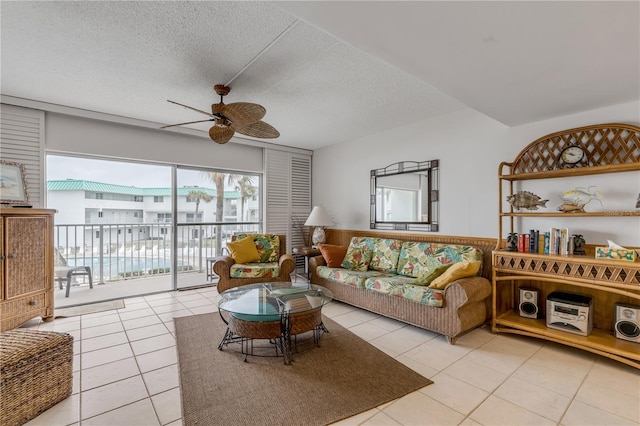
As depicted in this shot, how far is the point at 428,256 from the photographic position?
353cm

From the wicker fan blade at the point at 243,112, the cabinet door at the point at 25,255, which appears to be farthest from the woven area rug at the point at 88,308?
the wicker fan blade at the point at 243,112

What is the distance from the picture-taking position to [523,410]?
69.7 inches

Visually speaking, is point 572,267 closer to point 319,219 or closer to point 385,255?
point 385,255

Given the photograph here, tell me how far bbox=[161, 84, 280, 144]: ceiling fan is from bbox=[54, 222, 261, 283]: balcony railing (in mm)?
2466

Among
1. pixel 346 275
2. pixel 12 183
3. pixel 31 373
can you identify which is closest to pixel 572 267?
pixel 346 275

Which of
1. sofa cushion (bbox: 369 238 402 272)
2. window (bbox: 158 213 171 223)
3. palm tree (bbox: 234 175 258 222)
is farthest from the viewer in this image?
palm tree (bbox: 234 175 258 222)

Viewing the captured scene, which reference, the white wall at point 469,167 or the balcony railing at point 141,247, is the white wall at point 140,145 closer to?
the balcony railing at point 141,247

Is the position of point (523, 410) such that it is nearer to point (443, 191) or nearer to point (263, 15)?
point (443, 191)

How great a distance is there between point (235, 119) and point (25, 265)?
2694mm

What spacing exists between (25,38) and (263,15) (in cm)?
183

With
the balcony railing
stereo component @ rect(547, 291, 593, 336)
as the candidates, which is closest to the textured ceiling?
stereo component @ rect(547, 291, 593, 336)

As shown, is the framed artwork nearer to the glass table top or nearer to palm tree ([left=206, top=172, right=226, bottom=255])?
palm tree ([left=206, top=172, right=226, bottom=255])

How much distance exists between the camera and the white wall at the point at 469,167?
2613mm

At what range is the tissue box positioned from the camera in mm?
2252
